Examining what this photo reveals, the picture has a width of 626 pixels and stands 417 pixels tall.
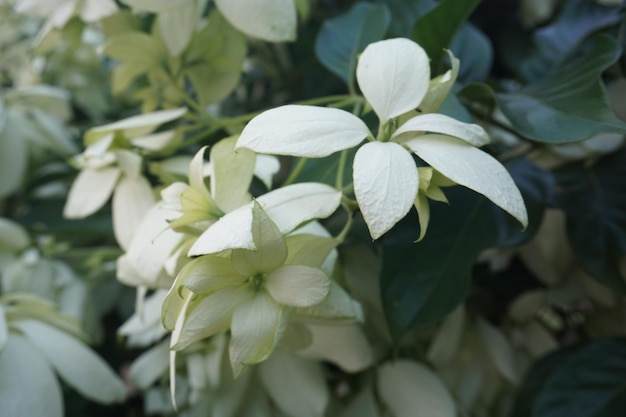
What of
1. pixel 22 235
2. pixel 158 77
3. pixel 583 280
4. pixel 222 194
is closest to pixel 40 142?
pixel 22 235

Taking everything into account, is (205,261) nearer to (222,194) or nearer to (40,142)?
(222,194)

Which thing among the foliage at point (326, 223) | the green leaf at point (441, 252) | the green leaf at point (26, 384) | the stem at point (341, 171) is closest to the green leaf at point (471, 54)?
the foliage at point (326, 223)

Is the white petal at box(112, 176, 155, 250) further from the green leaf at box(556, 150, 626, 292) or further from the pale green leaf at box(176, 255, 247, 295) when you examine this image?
the green leaf at box(556, 150, 626, 292)

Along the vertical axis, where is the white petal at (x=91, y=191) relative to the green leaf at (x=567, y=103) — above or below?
below

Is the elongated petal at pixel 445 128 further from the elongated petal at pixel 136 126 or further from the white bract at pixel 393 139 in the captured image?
the elongated petal at pixel 136 126

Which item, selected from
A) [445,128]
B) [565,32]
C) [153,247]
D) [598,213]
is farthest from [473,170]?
[565,32]

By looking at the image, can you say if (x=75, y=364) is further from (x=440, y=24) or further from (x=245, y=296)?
(x=440, y=24)
